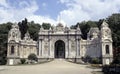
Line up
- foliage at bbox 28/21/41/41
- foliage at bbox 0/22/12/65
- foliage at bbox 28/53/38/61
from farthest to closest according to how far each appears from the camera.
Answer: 1. foliage at bbox 28/21/41/41
2. foliage at bbox 28/53/38/61
3. foliage at bbox 0/22/12/65

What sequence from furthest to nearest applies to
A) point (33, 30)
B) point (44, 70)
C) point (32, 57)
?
point (33, 30)
point (32, 57)
point (44, 70)

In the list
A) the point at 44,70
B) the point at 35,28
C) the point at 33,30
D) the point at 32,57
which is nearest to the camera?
the point at 44,70

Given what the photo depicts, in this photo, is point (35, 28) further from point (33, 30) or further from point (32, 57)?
point (32, 57)

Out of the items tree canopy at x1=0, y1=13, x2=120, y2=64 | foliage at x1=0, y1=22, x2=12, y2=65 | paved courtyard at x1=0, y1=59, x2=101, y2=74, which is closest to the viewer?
paved courtyard at x1=0, y1=59, x2=101, y2=74

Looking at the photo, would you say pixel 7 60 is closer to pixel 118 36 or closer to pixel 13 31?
pixel 13 31

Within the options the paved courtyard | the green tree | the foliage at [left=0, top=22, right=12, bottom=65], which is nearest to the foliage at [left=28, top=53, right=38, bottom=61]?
the green tree

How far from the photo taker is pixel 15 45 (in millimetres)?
71062

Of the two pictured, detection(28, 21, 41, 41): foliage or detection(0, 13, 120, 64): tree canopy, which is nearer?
detection(0, 13, 120, 64): tree canopy

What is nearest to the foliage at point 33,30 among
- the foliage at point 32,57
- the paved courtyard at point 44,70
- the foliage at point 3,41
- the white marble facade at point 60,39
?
the foliage at point 3,41

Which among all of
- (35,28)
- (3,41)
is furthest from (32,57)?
(35,28)

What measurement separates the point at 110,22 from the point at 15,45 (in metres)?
44.2

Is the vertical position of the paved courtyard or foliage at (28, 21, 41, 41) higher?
foliage at (28, 21, 41, 41)

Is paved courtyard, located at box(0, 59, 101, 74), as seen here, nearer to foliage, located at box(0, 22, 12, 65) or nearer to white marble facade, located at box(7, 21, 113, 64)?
foliage, located at box(0, 22, 12, 65)

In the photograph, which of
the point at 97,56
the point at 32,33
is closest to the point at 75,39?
the point at 97,56
